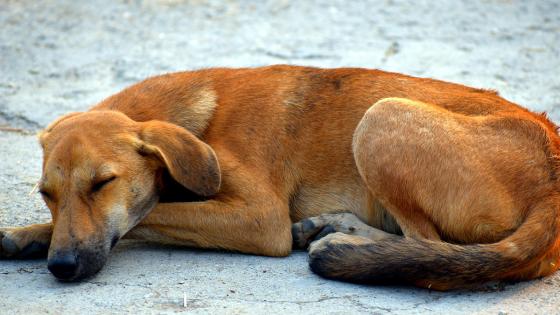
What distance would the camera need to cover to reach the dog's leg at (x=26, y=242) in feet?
15.6

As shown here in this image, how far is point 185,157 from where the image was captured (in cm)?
464

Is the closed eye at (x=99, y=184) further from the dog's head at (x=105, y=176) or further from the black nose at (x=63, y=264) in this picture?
the black nose at (x=63, y=264)

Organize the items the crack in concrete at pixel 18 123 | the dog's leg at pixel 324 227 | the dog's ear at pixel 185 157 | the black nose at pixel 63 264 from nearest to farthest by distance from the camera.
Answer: the black nose at pixel 63 264
the dog's ear at pixel 185 157
the dog's leg at pixel 324 227
the crack in concrete at pixel 18 123

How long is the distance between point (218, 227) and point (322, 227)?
1.96 ft

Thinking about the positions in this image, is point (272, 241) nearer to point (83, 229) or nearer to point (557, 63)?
point (83, 229)

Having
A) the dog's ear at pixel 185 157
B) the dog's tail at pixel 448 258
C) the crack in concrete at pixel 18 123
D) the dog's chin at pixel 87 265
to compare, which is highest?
the dog's ear at pixel 185 157

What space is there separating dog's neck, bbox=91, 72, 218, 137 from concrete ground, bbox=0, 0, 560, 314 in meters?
0.72

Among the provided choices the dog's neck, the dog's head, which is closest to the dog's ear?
the dog's head

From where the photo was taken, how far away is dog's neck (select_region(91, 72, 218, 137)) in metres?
5.06

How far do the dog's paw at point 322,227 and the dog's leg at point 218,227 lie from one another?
0.44 feet

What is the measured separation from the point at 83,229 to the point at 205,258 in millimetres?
762

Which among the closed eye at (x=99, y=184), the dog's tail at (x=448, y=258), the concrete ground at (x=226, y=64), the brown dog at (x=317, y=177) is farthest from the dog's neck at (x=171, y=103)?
the dog's tail at (x=448, y=258)

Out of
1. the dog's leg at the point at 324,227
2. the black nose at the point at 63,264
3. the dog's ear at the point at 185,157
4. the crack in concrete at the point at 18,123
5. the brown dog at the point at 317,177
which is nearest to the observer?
the black nose at the point at 63,264

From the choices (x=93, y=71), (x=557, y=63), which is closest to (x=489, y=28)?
(x=557, y=63)
